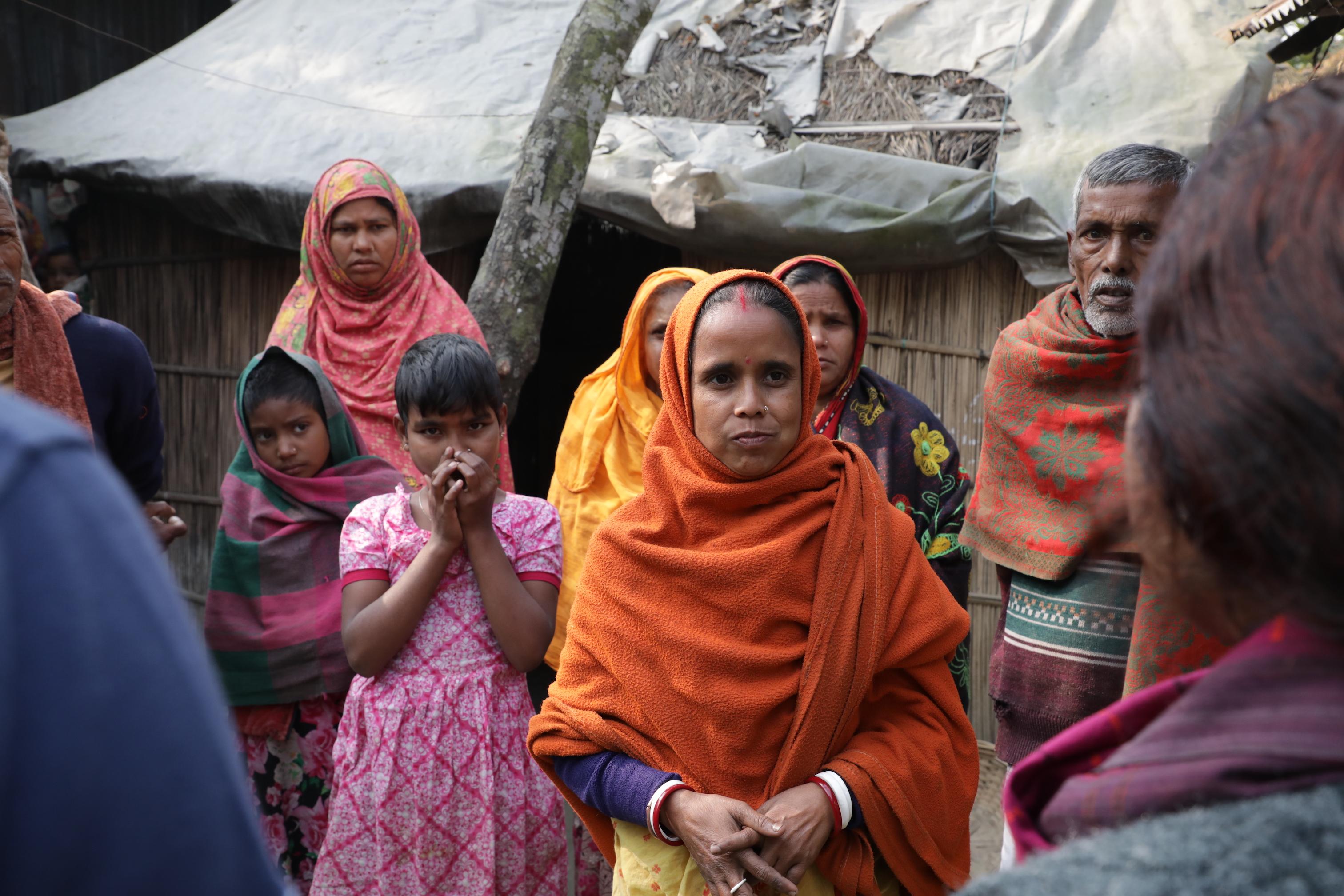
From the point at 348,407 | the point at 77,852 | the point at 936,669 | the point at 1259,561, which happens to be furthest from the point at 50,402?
the point at 1259,561

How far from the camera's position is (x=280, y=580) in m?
3.35

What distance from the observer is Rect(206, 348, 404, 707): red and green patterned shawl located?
3.22 meters

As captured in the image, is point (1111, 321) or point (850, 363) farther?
point (850, 363)

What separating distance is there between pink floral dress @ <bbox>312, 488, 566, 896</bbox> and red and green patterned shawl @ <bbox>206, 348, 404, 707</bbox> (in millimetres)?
434

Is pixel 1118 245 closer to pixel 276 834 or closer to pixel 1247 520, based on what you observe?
pixel 1247 520

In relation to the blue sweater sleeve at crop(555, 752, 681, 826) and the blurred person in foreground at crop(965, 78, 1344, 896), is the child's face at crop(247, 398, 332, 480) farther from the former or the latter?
the blurred person in foreground at crop(965, 78, 1344, 896)

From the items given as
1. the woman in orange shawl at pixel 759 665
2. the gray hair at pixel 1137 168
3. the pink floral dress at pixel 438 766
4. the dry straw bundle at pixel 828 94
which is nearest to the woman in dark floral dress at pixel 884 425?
the woman in orange shawl at pixel 759 665

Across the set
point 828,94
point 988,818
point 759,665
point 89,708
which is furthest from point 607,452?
point 89,708

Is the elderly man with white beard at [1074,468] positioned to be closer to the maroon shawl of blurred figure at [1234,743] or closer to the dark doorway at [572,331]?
the maroon shawl of blurred figure at [1234,743]

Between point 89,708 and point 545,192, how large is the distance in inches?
161

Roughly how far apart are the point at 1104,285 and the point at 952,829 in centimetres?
119

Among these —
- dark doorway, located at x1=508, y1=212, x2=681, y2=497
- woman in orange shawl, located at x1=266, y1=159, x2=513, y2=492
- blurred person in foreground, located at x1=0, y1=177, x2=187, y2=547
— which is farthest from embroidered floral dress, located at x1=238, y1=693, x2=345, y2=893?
dark doorway, located at x1=508, y1=212, x2=681, y2=497

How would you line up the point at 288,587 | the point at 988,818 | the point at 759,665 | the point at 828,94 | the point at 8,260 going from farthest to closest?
the point at 828,94 < the point at 988,818 < the point at 288,587 < the point at 8,260 < the point at 759,665

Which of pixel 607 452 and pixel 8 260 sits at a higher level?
pixel 8 260
